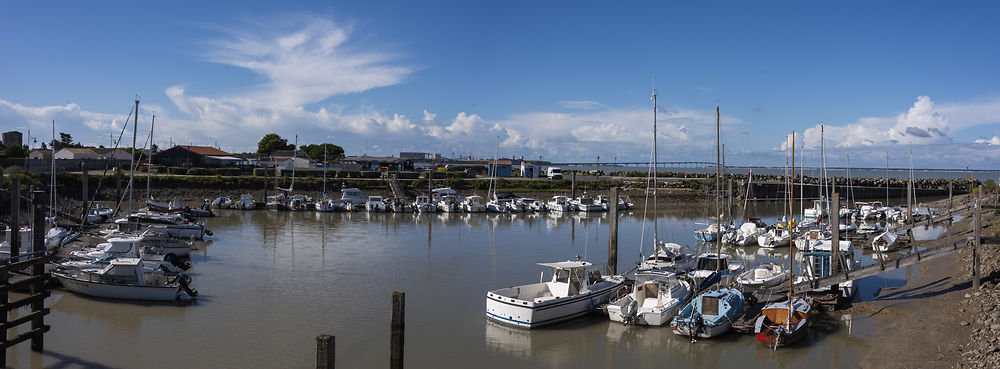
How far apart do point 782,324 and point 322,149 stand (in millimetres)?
98869

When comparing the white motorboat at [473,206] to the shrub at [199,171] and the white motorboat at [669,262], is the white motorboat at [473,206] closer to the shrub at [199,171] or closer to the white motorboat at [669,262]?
the shrub at [199,171]

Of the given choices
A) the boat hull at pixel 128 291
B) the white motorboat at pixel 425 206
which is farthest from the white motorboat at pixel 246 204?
the boat hull at pixel 128 291

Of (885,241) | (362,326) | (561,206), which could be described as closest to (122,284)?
(362,326)

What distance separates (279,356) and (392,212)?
133ft

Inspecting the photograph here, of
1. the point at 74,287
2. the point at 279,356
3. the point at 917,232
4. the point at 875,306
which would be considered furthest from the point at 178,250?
the point at 917,232

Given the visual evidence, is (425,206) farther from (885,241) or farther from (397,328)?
(397,328)

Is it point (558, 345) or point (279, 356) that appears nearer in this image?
point (279, 356)

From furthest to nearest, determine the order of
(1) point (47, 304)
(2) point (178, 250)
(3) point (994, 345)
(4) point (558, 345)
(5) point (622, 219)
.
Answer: (5) point (622, 219) → (2) point (178, 250) → (1) point (47, 304) → (4) point (558, 345) → (3) point (994, 345)

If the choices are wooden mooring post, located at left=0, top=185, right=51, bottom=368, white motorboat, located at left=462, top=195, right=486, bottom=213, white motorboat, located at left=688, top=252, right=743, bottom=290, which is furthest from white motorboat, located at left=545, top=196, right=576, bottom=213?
wooden mooring post, located at left=0, top=185, right=51, bottom=368

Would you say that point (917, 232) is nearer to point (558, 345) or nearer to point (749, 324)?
point (749, 324)

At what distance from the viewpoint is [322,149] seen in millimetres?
107438

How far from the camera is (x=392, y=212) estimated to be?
56.3 meters

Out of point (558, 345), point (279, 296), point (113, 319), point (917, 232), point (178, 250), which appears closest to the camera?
point (558, 345)

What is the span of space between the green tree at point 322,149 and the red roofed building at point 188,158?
21.8m
